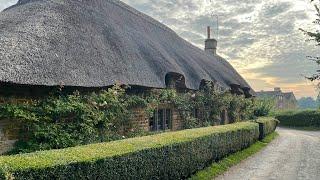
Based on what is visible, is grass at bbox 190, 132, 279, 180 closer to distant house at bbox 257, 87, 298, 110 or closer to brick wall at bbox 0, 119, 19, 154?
brick wall at bbox 0, 119, 19, 154

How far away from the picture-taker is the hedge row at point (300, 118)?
45656mm

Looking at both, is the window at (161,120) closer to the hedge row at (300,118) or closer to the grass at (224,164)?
the grass at (224,164)

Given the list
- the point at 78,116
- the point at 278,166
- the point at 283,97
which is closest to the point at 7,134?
the point at 78,116

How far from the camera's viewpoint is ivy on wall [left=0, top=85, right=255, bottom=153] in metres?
9.20

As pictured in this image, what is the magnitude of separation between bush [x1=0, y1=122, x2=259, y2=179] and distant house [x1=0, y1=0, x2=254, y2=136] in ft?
9.29

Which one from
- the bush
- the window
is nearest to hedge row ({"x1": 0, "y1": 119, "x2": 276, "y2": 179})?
the bush

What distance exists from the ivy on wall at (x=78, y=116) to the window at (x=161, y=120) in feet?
2.30

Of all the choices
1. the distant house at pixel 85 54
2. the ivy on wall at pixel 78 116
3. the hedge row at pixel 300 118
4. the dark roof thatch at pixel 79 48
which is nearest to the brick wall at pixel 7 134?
the ivy on wall at pixel 78 116

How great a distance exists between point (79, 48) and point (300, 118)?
140 feet

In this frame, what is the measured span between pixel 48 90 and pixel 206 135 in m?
4.99

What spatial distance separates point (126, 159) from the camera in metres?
7.32

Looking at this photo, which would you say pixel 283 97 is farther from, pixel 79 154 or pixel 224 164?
pixel 79 154

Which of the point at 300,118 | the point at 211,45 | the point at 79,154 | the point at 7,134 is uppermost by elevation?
the point at 211,45

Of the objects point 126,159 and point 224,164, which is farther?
point 224,164
